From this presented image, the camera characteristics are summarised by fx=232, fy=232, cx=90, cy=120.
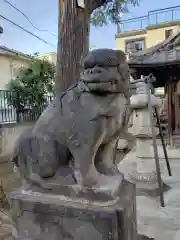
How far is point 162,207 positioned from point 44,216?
147 cm

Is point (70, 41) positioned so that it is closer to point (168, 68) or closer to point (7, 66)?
point (168, 68)

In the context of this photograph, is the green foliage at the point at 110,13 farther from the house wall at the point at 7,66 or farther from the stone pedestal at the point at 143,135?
the house wall at the point at 7,66

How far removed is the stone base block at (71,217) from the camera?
3.49 feet

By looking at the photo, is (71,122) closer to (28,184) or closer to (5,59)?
(28,184)

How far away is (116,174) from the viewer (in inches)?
48.6

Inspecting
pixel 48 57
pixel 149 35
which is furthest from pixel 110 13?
pixel 149 35

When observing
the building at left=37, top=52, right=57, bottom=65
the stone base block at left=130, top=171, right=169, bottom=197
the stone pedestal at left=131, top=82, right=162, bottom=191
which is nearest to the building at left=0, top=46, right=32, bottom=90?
the building at left=37, top=52, right=57, bottom=65

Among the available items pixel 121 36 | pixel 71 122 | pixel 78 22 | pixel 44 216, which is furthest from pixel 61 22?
pixel 121 36

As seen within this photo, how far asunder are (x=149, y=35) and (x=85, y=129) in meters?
13.4

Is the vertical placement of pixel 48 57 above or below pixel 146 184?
above

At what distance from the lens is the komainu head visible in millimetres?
1010

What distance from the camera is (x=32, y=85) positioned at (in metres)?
6.10

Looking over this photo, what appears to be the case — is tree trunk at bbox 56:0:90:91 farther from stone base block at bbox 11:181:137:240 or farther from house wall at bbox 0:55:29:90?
house wall at bbox 0:55:29:90

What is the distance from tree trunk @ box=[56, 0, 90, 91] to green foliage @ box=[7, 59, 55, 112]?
3213 millimetres
